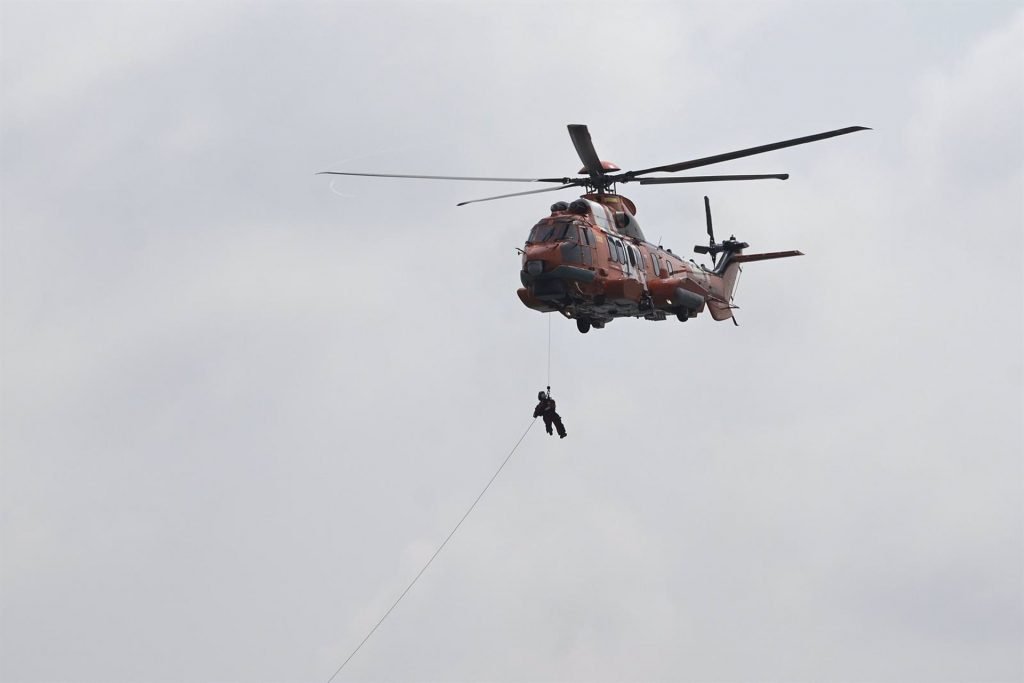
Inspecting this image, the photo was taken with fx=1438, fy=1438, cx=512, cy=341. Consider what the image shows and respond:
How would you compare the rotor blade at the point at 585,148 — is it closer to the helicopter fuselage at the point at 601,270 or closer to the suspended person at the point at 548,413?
the helicopter fuselage at the point at 601,270

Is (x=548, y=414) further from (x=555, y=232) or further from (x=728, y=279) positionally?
(x=728, y=279)

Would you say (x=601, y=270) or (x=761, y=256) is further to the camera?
(x=761, y=256)

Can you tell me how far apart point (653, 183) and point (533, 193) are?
3490mm

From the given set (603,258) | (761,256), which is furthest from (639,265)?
(761,256)

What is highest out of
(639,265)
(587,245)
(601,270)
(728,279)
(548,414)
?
(728,279)

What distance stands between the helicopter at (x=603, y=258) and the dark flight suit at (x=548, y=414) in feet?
7.68

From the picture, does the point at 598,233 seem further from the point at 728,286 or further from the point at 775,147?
the point at 728,286

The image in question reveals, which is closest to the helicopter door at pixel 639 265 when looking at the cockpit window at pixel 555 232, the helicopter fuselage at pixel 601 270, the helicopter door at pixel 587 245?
the helicopter fuselage at pixel 601 270

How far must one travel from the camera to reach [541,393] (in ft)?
133

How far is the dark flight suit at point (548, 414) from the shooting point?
40.2 metres

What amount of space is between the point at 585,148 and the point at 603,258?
3112 mm

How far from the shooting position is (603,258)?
3881 centimetres

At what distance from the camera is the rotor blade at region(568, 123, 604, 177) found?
124ft


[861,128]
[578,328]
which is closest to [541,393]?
[578,328]
